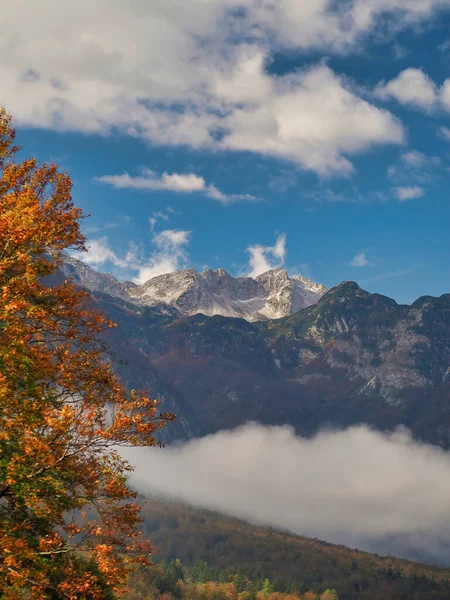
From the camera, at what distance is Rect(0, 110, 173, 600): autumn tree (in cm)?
1991

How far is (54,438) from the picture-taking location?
20.2m

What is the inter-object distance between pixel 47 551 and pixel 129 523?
3.55 metres

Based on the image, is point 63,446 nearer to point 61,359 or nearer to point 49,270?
point 61,359

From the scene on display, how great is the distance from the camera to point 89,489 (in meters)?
22.9

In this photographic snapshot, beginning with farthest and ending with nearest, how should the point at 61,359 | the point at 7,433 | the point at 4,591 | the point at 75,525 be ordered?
the point at 61,359 → the point at 75,525 → the point at 7,433 → the point at 4,591

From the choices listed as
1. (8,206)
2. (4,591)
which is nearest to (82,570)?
(4,591)

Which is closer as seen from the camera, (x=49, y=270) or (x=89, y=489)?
(x=89, y=489)

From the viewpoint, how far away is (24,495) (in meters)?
20.9

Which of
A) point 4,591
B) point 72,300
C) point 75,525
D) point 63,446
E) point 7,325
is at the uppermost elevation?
point 72,300

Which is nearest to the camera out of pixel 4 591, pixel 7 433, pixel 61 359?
pixel 4 591

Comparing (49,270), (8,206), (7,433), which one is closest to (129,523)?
(7,433)

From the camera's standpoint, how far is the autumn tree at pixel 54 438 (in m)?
19.9

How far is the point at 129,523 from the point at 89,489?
2.27m

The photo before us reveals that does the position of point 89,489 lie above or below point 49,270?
below
